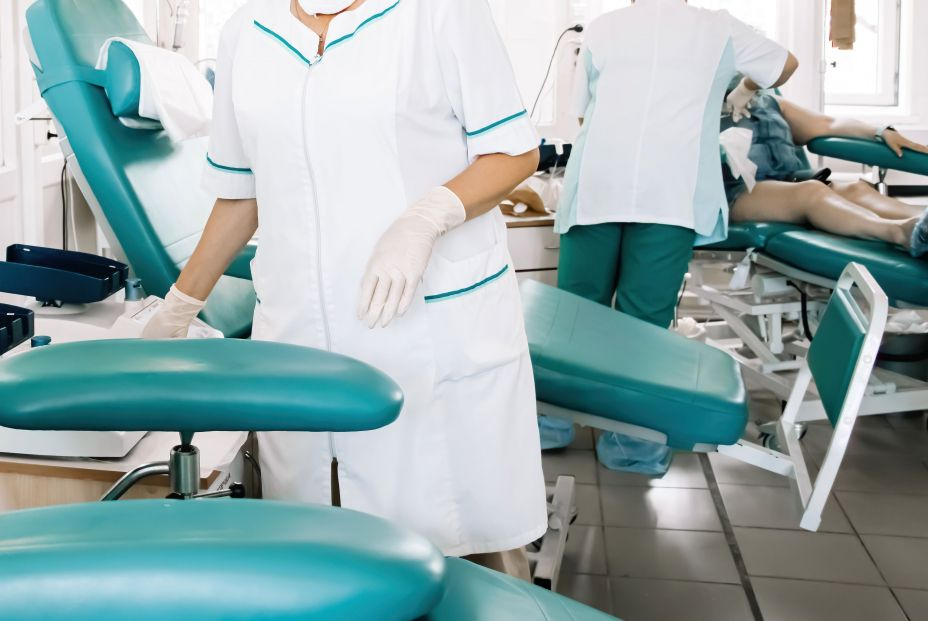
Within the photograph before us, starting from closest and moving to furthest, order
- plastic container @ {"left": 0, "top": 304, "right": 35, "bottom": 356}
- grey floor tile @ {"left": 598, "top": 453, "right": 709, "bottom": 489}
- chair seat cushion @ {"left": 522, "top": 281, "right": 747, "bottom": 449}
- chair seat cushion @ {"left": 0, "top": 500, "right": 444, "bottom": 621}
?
chair seat cushion @ {"left": 0, "top": 500, "right": 444, "bottom": 621}
plastic container @ {"left": 0, "top": 304, "right": 35, "bottom": 356}
chair seat cushion @ {"left": 522, "top": 281, "right": 747, "bottom": 449}
grey floor tile @ {"left": 598, "top": 453, "right": 709, "bottom": 489}

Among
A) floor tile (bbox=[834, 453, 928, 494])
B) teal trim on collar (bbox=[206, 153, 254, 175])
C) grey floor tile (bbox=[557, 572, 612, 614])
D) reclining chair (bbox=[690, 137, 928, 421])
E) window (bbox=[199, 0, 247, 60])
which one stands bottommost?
floor tile (bbox=[834, 453, 928, 494])

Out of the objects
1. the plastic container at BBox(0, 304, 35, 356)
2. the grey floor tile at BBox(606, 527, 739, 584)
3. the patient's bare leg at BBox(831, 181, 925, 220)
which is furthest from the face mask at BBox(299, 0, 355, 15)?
the patient's bare leg at BBox(831, 181, 925, 220)

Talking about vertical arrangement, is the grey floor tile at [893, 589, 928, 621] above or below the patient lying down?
below

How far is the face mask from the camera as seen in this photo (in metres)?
1.40

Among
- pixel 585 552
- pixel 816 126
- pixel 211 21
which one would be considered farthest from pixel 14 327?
pixel 816 126

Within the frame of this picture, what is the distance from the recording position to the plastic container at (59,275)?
5.16ft

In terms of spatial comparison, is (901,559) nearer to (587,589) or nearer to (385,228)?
(587,589)

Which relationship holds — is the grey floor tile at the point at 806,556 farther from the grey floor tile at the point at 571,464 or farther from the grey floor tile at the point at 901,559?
the grey floor tile at the point at 571,464

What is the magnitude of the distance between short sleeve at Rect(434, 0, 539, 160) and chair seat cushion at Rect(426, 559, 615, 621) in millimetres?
656

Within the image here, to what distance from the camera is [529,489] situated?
60.4 inches

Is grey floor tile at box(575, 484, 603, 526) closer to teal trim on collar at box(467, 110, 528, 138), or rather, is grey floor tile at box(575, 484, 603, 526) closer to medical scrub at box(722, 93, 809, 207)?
teal trim on collar at box(467, 110, 528, 138)

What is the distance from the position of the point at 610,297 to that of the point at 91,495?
208cm

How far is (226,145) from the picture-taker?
4.94ft

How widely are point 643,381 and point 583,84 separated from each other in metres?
A: 1.38
